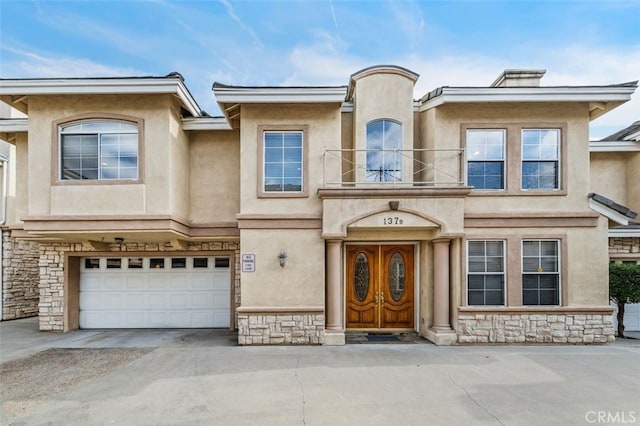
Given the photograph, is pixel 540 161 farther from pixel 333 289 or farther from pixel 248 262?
pixel 248 262

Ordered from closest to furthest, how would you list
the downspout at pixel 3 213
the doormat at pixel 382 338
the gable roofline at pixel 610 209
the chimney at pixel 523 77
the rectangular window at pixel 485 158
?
the gable roofline at pixel 610 209 → the doormat at pixel 382 338 → the rectangular window at pixel 485 158 → the chimney at pixel 523 77 → the downspout at pixel 3 213

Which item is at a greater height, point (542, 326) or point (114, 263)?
point (114, 263)

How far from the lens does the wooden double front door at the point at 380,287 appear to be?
9.48 meters

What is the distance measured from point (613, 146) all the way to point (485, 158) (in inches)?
188

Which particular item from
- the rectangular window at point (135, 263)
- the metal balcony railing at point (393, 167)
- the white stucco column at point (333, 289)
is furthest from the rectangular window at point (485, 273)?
the rectangular window at point (135, 263)

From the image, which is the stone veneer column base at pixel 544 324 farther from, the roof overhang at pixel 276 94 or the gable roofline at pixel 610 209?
the roof overhang at pixel 276 94

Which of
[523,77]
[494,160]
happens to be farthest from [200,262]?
[523,77]

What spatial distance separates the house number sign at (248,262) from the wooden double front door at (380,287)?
8.33ft

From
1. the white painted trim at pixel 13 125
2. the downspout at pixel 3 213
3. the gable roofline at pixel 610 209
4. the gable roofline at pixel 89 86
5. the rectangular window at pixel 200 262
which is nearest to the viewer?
the gable roofline at pixel 89 86

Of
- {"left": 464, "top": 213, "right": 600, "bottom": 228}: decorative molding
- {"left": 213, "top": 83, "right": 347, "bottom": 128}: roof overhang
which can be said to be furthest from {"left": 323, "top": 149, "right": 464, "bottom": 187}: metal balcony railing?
{"left": 213, "top": 83, "right": 347, "bottom": 128}: roof overhang

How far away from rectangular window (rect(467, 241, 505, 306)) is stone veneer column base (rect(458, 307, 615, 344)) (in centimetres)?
33

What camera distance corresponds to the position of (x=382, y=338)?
8906mm

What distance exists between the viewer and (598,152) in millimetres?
10617

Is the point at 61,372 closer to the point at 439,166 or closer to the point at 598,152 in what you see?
the point at 439,166
